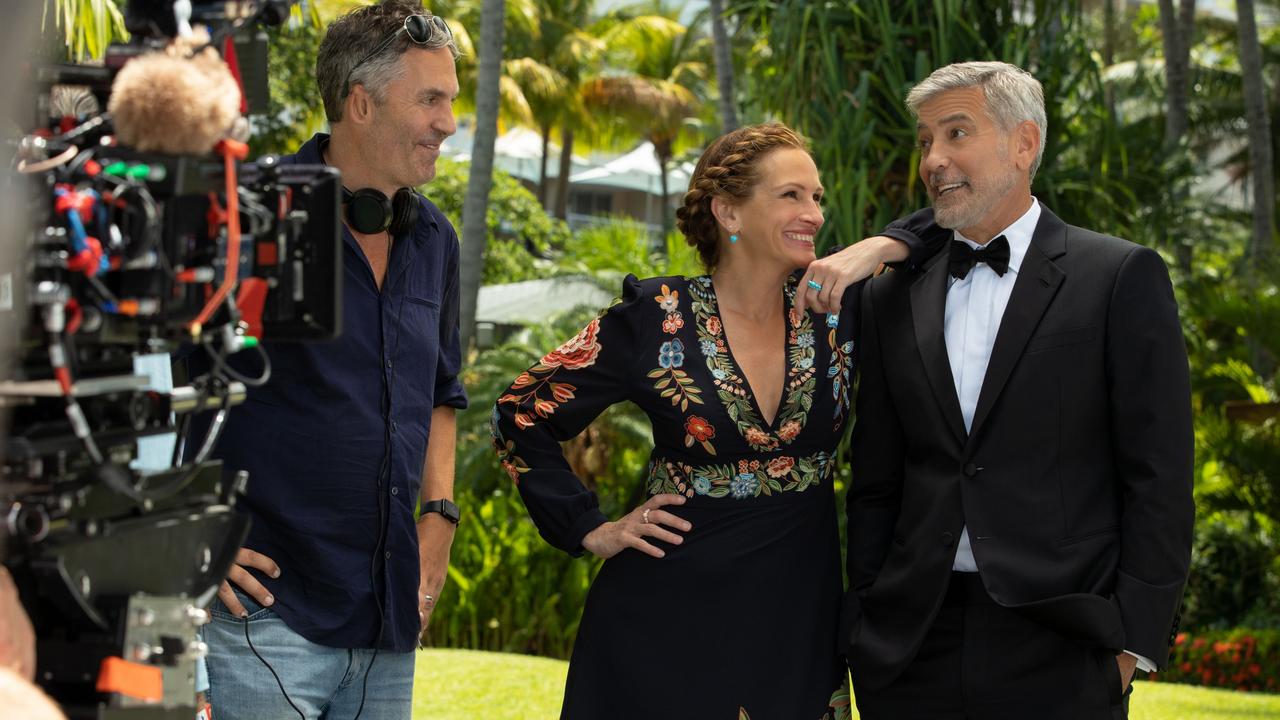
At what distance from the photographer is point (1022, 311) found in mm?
3252

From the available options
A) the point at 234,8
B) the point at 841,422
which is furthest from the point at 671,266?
the point at 234,8

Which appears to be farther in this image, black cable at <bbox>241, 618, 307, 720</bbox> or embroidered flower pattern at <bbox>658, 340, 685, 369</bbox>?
embroidered flower pattern at <bbox>658, 340, 685, 369</bbox>

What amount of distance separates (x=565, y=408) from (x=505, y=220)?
21.4m

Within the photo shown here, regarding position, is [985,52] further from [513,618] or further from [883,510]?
[513,618]

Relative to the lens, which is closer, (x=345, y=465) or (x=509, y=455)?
(x=345, y=465)

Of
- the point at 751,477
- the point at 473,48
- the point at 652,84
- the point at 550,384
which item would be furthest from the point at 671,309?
the point at 652,84

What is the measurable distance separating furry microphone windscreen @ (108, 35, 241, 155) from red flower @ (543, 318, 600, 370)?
1.75 meters

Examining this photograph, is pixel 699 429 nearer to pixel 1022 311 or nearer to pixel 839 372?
pixel 839 372

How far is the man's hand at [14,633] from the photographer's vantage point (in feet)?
5.94

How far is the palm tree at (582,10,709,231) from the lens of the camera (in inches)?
1291

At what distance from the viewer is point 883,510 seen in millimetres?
3477

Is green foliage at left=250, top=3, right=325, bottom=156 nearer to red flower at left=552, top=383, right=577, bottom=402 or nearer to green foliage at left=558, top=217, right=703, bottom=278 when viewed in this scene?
green foliage at left=558, top=217, right=703, bottom=278

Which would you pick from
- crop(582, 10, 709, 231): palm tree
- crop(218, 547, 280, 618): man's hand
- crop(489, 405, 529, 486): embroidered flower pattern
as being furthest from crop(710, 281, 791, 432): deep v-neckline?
crop(582, 10, 709, 231): palm tree

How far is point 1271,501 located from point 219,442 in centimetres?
895
